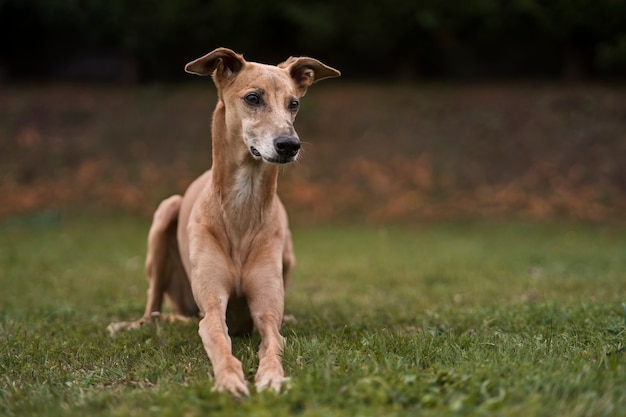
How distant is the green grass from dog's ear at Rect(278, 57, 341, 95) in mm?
2050

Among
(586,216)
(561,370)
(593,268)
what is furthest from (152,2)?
(561,370)

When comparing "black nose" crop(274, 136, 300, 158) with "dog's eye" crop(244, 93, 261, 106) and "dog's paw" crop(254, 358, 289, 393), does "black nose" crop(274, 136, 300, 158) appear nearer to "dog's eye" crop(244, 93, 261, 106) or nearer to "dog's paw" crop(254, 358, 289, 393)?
"dog's eye" crop(244, 93, 261, 106)

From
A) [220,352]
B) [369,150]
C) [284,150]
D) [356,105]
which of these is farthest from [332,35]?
[220,352]

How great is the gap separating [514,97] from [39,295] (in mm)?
15405

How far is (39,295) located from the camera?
26.6 feet

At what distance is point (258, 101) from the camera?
5031 millimetres

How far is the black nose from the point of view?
464cm

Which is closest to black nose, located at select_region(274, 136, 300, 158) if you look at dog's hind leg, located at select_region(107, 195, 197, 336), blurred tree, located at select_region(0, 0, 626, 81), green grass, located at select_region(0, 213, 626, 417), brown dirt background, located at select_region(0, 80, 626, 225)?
green grass, located at select_region(0, 213, 626, 417)

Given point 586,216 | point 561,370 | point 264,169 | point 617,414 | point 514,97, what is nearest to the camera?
point 617,414

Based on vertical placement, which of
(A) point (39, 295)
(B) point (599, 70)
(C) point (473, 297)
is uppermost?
→ (B) point (599, 70)

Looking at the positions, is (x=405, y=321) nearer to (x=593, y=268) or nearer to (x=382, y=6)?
(x=593, y=268)

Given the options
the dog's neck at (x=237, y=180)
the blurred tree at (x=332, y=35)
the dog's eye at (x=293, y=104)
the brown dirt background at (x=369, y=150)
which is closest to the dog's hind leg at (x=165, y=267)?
the dog's neck at (x=237, y=180)

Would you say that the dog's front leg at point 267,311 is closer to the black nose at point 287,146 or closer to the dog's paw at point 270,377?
the dog's paw at point 270,377

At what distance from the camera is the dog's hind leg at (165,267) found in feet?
20.6
